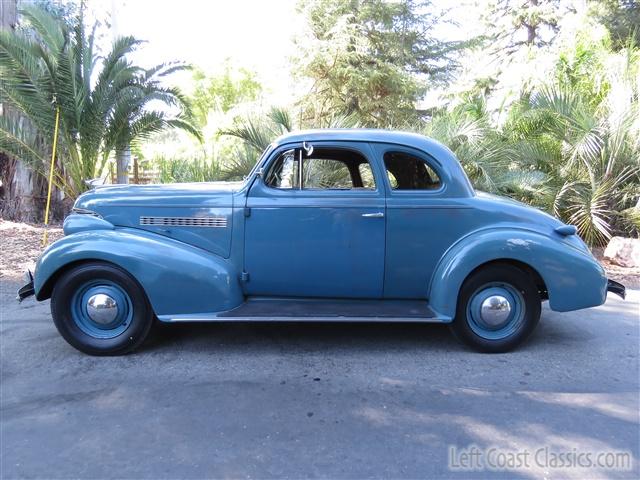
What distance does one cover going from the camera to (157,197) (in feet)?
14.0

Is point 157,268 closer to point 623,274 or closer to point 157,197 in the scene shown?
point 157,197

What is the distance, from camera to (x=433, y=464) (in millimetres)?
2625

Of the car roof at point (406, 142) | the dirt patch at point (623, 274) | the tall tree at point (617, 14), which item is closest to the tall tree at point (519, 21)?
the tall tree at point (617, 14)

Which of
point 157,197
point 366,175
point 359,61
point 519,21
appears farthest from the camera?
point 519,21

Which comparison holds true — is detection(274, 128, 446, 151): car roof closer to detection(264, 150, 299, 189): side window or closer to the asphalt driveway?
detection(264, 150, 299, 189): side window

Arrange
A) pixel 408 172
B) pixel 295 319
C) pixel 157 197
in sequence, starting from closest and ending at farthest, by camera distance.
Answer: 1. pixel 295 319
2. pixel 157 197
3. pixel 408 172

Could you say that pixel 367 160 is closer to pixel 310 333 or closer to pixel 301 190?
pixel 301 190

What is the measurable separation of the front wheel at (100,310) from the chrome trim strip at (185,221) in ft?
1.61

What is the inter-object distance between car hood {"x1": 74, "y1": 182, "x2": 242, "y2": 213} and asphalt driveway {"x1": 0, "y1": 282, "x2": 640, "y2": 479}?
45.9 inches

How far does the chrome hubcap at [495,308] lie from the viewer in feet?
13.5

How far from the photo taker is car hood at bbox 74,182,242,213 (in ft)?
13.7

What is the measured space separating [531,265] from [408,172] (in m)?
1.29

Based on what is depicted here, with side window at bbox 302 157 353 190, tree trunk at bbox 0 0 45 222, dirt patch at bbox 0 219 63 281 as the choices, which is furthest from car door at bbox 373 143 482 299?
tree trunk at bbox 0 0 45 222

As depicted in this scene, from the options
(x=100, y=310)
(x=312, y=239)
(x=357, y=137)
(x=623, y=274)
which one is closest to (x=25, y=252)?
(x=100, y=310)
